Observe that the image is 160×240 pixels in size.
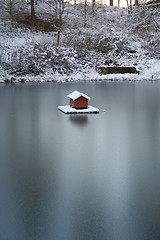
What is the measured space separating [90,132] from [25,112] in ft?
10.7

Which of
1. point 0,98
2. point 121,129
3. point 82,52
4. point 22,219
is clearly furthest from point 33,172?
point 82,52

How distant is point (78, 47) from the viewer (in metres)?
29.0

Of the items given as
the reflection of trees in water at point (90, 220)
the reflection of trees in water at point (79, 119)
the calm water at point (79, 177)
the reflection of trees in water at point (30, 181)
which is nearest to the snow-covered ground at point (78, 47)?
the reflection of trees in water at point (79, 119)

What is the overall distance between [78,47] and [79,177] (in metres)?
25.0

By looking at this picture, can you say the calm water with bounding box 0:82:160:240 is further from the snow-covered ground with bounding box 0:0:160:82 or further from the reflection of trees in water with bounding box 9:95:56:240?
the snow-covered ground with bounding box 0:0:160:82

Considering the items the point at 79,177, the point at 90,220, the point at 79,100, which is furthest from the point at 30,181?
the point at 79,100

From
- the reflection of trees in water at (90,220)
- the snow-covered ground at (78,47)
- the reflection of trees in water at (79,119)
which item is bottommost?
the reflection of trees in water at (90,220)

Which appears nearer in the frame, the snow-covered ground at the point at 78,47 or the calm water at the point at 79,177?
the calm water at the point at 79,177

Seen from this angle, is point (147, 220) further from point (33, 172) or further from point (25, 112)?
point (25, 112)

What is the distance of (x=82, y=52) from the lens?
2889cm

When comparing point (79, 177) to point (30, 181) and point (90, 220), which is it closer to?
point (30, 181)

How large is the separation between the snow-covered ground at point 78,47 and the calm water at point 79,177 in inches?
561

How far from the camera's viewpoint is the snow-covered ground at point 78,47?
24047mm

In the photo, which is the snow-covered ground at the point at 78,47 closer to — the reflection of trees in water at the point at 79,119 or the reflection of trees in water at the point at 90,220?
the reflection of trees in water at the point at 79,119
